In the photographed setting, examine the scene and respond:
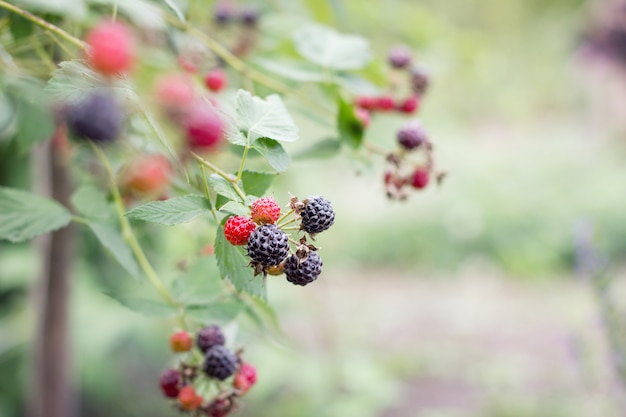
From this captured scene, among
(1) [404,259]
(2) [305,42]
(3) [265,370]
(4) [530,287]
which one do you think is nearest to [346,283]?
(1) [404,259]

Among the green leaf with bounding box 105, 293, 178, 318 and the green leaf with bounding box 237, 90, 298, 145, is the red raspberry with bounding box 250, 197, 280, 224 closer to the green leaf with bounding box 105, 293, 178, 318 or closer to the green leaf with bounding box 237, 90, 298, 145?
the green leaf with bounding box 237, 90, 298, 145

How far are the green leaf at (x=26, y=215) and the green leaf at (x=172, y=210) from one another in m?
0.21

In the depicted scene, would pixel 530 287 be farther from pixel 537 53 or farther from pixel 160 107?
pixel 537 53

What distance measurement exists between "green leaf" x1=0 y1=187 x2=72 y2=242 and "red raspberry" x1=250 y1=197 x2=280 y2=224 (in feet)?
0.95

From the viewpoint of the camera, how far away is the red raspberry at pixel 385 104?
34.5 inches

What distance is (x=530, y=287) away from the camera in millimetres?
4875

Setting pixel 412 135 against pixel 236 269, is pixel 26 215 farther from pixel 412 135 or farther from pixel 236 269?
pixel 412 135

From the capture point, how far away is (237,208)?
1.56 feet

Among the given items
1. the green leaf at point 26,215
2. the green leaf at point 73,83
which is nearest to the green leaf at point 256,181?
the green leaf at point 73,83

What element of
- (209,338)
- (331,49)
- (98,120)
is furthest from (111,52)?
(331,49)

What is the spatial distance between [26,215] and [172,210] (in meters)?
0.27

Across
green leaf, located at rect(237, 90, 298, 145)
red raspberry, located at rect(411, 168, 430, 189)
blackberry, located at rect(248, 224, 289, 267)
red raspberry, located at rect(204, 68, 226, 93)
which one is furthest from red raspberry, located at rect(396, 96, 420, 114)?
blackberry, located at rect(248, 224, 289, 267)

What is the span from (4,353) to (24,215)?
6.03 feet

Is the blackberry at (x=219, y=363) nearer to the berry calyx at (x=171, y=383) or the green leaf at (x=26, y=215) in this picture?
the berry calyx at (x=171, y=383)
